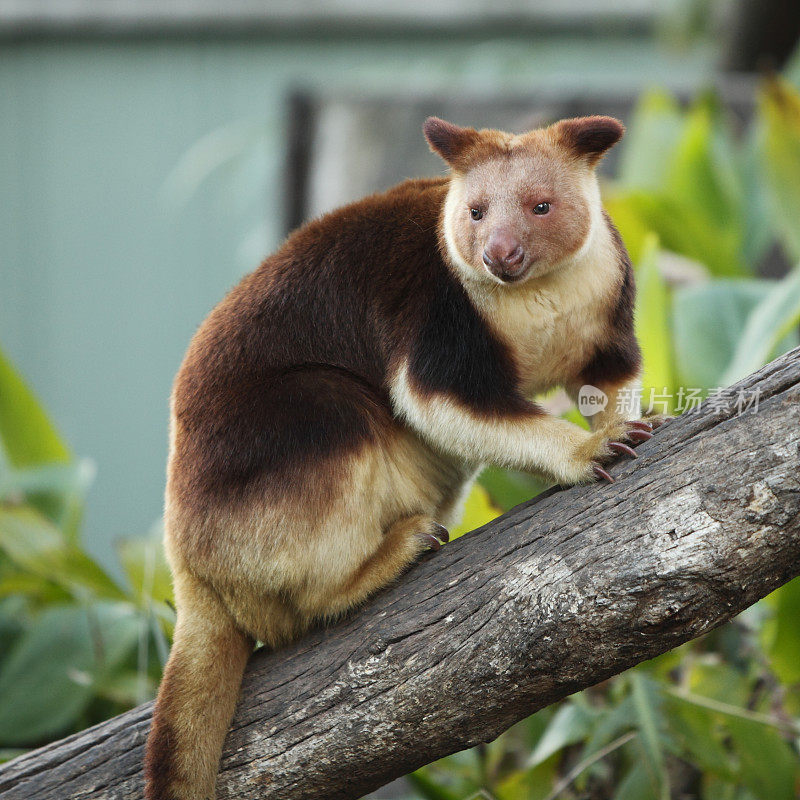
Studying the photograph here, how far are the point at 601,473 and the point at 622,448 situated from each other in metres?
0.07

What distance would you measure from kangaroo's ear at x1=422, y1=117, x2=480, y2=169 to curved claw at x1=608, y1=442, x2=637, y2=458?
0.75 m

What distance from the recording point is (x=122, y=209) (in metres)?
7.91

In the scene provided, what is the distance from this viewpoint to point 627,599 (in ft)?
6.66

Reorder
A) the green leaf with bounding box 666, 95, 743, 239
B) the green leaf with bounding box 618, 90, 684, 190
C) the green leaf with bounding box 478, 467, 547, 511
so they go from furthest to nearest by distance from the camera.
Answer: the green leaf with bounding box 618, 90, 684, 190
the green leaf with bounding box 666, 95, 743, 239
the green leaf with bounding box 478, 467, 547, 511

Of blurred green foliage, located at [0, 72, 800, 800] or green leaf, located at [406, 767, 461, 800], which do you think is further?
blurred green foliage, located at [0, 72, 800, 800]

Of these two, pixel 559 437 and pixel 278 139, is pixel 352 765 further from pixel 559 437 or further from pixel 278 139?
pixel 278 139

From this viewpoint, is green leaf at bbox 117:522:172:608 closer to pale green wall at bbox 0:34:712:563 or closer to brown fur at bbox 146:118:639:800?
brown fur at bbox 146:118:639:800

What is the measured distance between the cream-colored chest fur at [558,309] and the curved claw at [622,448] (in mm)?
328

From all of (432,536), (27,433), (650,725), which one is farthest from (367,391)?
(27,433)

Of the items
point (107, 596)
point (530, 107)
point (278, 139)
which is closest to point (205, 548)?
point (107, 596)

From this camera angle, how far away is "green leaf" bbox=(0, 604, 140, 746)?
374 cm

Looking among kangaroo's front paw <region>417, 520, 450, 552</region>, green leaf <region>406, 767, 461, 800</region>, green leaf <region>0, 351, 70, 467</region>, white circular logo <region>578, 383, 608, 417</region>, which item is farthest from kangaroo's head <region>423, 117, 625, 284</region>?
green leaf <region>0, 351, 70, 467</region>

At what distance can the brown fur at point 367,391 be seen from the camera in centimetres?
231

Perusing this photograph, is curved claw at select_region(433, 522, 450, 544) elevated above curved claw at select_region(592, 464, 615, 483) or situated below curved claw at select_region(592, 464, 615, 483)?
below
